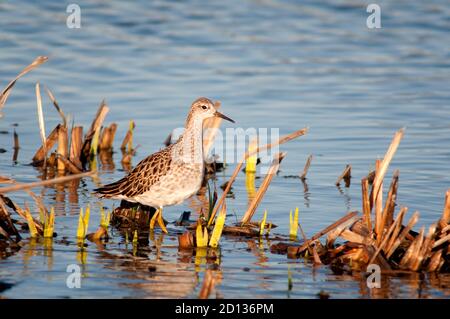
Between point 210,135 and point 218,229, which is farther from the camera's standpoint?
point 210,135

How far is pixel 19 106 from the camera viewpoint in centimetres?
1636

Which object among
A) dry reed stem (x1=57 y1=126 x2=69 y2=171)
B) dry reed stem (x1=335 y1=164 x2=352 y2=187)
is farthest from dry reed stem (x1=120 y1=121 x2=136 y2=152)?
dry reed stem (x1=335 y1=164 x2=352 y2=187)

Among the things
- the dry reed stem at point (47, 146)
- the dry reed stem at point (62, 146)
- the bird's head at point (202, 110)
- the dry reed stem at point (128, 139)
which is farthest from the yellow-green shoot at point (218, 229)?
the dry reed stem at point (128, 139)

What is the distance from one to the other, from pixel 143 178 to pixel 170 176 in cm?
38

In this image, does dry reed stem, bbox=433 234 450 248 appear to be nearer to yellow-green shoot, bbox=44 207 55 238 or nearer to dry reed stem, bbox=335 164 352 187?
dry reed stem, bbox=335 164 352 187

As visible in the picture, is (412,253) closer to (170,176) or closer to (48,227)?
(170,176)

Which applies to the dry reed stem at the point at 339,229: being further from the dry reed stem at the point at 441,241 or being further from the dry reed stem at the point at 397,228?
the dry reed stem at the point at 441,241

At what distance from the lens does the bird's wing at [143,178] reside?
10.4m

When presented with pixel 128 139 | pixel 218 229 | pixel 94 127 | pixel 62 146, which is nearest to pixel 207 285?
pixel 218 229

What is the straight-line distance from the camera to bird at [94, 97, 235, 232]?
1027cm

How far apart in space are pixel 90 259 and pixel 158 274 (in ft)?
2.57

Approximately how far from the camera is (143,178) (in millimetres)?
10477

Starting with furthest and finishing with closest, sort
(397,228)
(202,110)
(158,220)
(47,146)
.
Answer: (47,146), (202,110), (158,220), (397,228)

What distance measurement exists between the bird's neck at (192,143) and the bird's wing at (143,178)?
20cm
